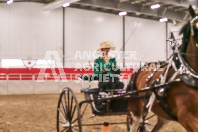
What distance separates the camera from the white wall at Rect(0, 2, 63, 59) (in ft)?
56.4

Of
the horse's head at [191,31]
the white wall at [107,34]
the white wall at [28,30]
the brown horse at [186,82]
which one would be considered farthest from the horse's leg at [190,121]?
the white wall at [28,30]

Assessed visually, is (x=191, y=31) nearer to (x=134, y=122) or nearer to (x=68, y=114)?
(x=134, y=122)

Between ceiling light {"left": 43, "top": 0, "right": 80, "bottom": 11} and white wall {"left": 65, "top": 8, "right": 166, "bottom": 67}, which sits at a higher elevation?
ceiling light {"left": 43, "top": 0, "right": 80, "bottom": 11}

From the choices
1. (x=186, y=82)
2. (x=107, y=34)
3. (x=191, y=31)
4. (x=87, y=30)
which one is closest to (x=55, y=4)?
(x=87, y=30)

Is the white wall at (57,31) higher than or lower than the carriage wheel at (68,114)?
higher

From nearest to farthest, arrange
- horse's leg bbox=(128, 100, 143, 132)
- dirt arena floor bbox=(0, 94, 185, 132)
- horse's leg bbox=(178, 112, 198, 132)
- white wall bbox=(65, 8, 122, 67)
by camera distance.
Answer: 1. horse's leg bbox=(178, 112, 198, 132)
2. horse's leg bbox=(128, 100, 143, 132)
3. dirt arena floor bbox=(0, 94, 185, 132)
4. white wall bbox=(65, 8, 122, 67)

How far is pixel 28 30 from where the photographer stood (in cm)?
1756

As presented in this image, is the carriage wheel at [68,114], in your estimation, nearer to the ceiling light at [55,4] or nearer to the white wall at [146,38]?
the ceiling light at [55,4]

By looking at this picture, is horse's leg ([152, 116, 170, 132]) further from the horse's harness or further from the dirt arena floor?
the dirt arena floor

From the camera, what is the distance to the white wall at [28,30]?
17188 millimetres

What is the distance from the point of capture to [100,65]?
450 cm

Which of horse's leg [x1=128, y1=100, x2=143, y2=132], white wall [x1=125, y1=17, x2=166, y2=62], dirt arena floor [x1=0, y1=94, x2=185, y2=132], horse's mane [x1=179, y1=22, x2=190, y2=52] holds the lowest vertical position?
dirt arena floor [x1=0, y1=94, x2=185, y2=132]

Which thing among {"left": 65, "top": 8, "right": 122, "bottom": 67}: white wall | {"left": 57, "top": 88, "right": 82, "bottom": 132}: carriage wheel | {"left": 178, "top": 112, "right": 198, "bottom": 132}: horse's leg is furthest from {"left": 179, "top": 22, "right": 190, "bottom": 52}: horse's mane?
{"left": 65, "top": 8, "right": 122, "bottom": 67}: white wall

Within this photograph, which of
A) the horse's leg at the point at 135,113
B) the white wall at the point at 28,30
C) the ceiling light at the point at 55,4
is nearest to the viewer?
the horse's leg at the point at 135,113
